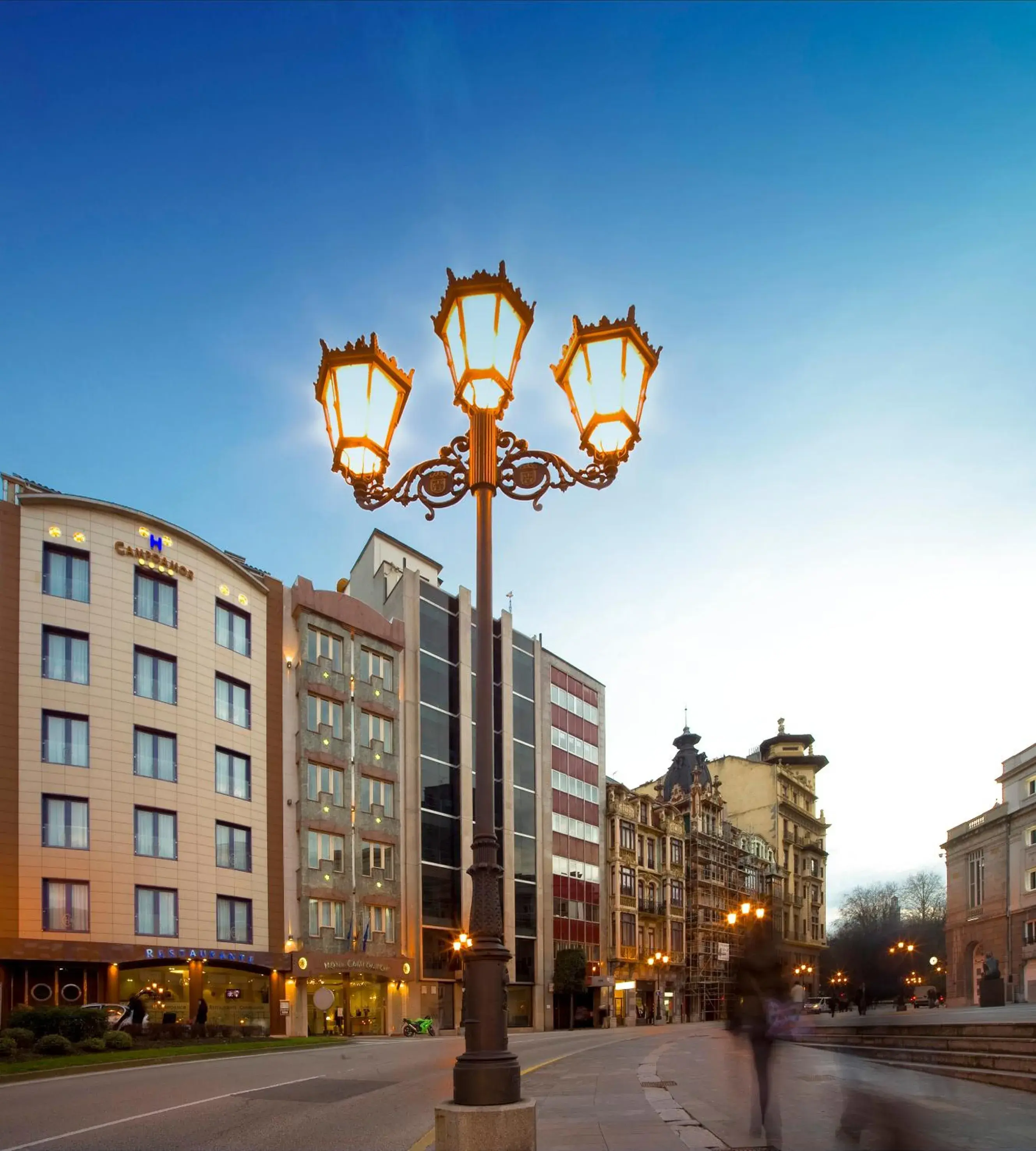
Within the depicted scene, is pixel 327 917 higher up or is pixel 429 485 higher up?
pixel 429 485

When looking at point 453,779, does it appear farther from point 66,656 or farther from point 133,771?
point 66,656

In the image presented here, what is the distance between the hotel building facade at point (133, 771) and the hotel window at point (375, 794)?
6.10m

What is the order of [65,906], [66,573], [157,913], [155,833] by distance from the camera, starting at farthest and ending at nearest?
[155,833] → [157,913] → [66,573] → [65,906]

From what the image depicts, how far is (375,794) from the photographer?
190 ft

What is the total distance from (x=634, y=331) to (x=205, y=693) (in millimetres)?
40986

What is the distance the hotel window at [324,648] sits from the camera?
5509 cm

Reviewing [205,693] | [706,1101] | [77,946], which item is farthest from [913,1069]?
[205,693]

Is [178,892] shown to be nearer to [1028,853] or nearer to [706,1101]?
[706,1101]

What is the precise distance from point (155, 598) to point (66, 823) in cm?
975

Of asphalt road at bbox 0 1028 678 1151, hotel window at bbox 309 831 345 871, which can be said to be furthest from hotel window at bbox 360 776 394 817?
asphalt road at bbox 0 1028 678 1151

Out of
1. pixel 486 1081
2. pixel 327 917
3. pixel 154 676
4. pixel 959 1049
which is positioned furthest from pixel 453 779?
pixel 486 1081

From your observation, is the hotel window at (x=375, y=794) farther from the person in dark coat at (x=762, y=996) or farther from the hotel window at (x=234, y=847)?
the person in dark coat at (x=762, y=996)

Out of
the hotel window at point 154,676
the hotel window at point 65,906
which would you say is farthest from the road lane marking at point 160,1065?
the hotel window at point 154,676

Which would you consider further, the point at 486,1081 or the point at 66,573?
the point at 66,573
